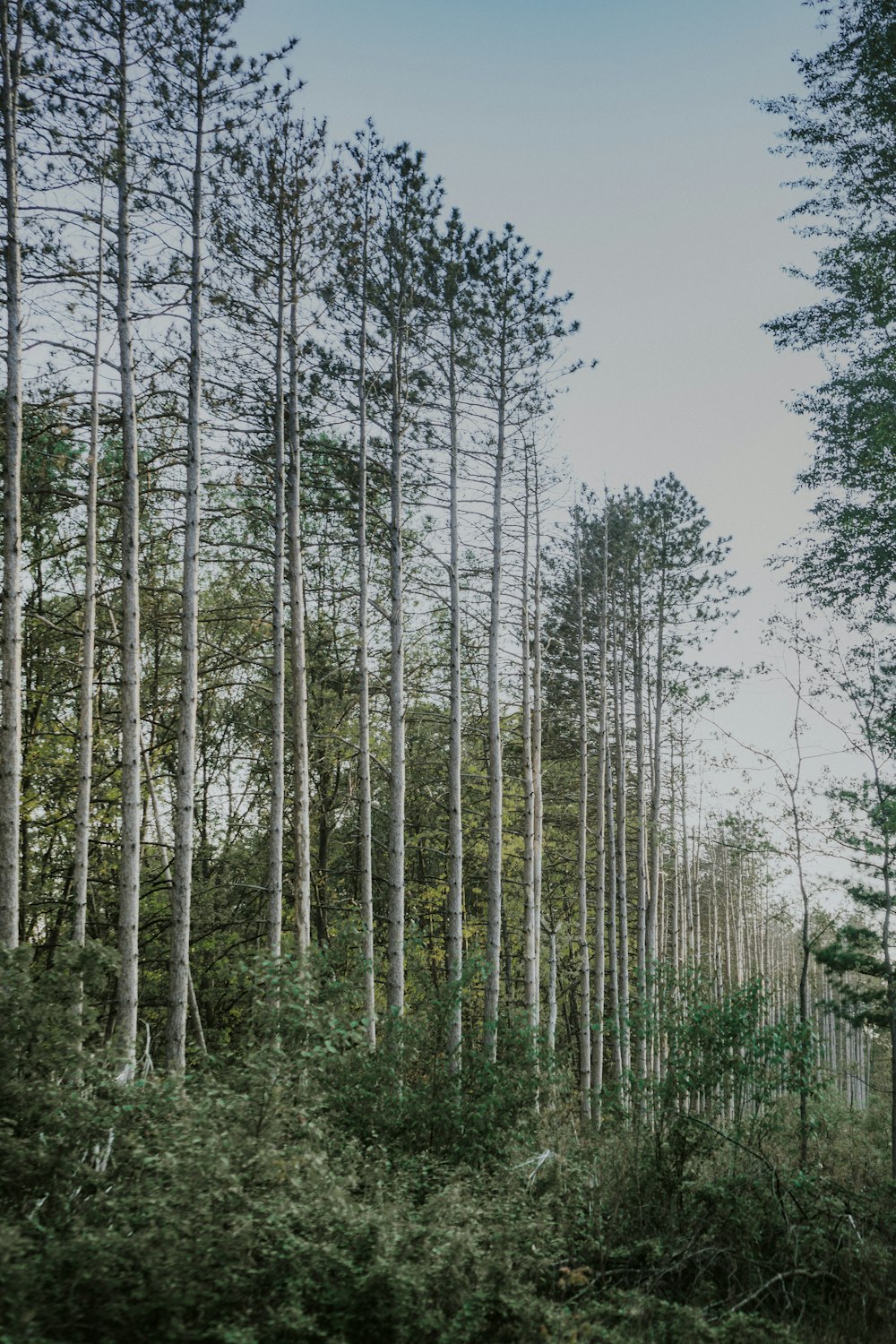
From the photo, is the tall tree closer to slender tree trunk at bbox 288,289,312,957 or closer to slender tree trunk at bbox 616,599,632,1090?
slender tree trunk at bbox 288,289,312,957

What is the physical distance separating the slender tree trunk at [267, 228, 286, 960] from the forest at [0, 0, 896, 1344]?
2.9 inches

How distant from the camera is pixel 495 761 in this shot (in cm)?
1323

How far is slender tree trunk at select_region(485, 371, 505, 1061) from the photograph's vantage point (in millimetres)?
12641

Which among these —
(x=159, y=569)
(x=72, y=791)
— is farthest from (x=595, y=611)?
(x=72, y=791)

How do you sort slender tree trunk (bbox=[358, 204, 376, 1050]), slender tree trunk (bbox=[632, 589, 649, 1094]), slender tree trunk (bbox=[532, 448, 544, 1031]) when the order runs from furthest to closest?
slender tree trunk (bbox=[632, 589, 649, 1094]), slender tree trunk (bbox=[532, 448, 544, 1031]), slender tree trunk (bbox=[358, 204, 376, 1050])

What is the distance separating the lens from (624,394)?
50.8 ft

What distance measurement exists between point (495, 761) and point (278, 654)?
4191 mm

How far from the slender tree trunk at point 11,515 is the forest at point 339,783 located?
4 cm

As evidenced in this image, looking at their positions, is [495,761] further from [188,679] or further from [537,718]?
[188,679]

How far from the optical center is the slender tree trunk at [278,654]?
10.3 meters

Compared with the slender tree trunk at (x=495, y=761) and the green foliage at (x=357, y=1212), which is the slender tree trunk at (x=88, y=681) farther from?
the slender tree trunk at (x=495, y=761)

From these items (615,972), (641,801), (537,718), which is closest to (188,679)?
(537,718)

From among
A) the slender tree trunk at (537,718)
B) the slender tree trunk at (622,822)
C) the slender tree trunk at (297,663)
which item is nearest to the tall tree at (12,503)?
the slender tree trunk at (297,663)

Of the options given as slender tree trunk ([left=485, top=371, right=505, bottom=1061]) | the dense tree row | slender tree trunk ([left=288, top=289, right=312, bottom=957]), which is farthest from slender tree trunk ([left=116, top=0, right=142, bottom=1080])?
slender tree trunk ([left=485, top=371, right=505, bottom=1061])
